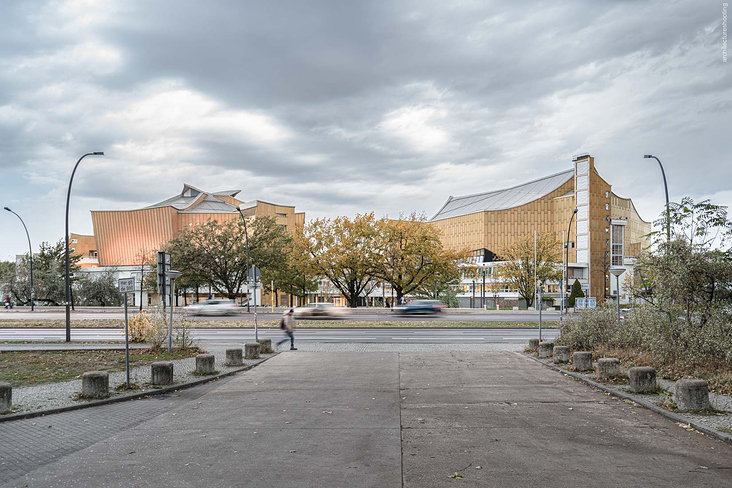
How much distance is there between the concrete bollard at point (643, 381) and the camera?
9.94 m

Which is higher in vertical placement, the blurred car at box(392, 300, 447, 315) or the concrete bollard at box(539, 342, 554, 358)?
the concrete bollard at box(539, 342, 554, 358)

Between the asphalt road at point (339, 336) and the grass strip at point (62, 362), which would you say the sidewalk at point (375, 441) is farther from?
the asphalt road at point (339, 336)

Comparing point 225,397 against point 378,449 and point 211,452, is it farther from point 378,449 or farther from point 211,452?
point 378,449

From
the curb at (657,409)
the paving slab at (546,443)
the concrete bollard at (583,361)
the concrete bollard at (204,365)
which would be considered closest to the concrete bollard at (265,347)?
the concrete bollard at (204,365)

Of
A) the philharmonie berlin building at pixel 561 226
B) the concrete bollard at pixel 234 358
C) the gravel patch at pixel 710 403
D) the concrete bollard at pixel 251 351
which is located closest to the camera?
the gravel patch at pixel 710 403

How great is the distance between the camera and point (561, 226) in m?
106

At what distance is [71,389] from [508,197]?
118 m

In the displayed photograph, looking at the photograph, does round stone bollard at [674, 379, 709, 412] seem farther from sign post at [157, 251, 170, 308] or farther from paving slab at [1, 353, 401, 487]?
sign post at [157, 251, 170, 308]

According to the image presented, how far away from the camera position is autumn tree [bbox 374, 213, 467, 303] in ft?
159

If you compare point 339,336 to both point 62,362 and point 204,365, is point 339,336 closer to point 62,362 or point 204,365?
point 62,362

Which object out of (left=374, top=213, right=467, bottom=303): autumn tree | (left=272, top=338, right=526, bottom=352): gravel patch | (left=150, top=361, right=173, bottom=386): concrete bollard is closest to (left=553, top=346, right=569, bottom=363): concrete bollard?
(left=272, top=338, right=526, bottom=352): gravel patch

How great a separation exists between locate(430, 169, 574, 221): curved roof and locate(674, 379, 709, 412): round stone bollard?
349 feet

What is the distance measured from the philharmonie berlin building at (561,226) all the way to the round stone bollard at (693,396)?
232 feet

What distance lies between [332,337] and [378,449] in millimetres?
17062
